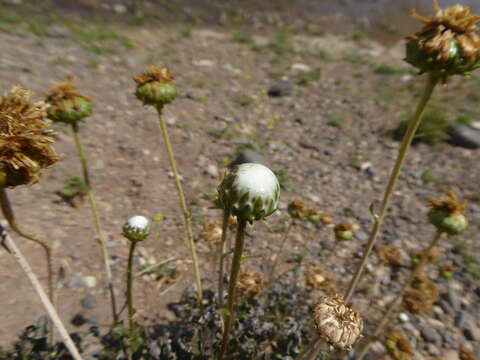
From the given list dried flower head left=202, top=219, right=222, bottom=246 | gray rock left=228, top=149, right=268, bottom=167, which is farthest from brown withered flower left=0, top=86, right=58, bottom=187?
gray rock left=228, top=149, right=268, bottom=167

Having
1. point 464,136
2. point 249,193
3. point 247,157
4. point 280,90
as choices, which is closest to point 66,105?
point 249,193

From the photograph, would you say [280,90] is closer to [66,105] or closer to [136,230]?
[66,105]

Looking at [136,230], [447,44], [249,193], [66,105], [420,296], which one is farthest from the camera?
[420,296]

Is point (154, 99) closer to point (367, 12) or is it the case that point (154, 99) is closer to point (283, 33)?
point (283, 33)

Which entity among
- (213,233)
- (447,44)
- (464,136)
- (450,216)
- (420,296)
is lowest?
(420,296)

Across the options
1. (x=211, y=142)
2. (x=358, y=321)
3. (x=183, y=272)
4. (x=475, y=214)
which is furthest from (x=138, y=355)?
(x=475, y=214)

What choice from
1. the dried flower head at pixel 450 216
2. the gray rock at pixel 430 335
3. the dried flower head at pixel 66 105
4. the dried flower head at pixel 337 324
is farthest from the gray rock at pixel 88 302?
the gray rock at pixel 430 335

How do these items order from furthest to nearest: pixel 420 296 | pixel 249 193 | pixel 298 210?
pixel 298 210
pixel 420 296
pixel 249 193
